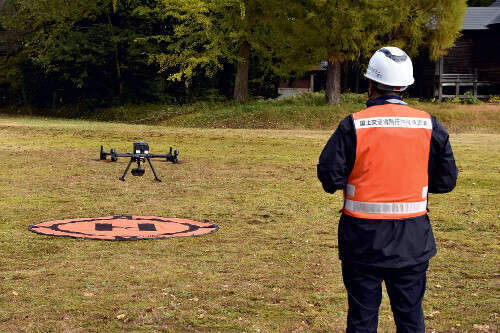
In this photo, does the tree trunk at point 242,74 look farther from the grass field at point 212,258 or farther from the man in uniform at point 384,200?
the man in uniform at point 384,200

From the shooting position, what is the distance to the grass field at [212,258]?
709 cm

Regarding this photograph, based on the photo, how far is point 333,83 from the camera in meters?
44.1

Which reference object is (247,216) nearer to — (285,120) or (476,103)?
(285,120)

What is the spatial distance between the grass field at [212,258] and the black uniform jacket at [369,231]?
2163 mm

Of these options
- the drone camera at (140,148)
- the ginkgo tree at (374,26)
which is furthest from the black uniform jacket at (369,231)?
the ginkgo tree at (374,26)

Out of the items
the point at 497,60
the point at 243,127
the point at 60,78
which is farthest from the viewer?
the point at 60,78

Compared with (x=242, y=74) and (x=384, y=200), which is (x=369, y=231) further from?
(x=242, y=74)

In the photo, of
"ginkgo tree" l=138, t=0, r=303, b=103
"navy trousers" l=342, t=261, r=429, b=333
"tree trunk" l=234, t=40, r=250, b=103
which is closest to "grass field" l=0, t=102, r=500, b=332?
"navy trousers" l=342, t=261, r=429, b=333

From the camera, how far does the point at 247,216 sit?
43.6 feet

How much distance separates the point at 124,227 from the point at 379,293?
24.5 feet

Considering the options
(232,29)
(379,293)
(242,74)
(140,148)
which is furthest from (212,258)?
(242,74)

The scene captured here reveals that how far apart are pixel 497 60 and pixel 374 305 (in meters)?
49.1

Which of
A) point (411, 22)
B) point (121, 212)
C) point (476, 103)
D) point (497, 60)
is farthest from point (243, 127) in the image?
point (121, 212)

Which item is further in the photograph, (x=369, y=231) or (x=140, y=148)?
(x=140, y=148)
